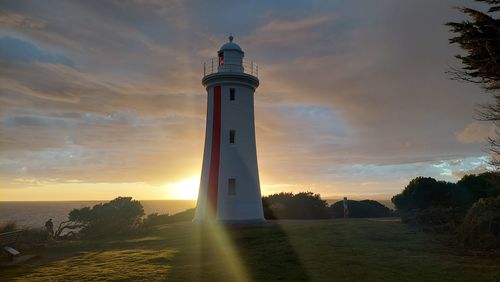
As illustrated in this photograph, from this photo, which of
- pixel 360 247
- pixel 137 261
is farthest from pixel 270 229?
pixel 137 261

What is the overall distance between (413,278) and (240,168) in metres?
15.2

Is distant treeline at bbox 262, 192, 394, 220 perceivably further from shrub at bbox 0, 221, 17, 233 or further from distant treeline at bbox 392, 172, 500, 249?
shrub at bbox 0, 221, 17, 233

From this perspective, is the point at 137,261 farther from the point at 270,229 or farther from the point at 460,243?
the point at 460,243

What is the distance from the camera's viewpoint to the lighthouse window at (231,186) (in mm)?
24516

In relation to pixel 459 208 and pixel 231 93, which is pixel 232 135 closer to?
pixel 231 93

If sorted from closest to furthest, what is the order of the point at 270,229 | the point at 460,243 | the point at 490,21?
the point at 490,21, the point at 460,243, the point at 270,229

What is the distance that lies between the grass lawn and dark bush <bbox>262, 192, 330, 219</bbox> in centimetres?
1201

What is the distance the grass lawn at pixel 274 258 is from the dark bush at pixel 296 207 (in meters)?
12.0

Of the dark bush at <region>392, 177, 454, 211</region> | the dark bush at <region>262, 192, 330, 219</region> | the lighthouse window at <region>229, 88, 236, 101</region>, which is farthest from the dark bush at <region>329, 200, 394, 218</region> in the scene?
the lighthouse window at <region>229, 88, 236, 101</region>

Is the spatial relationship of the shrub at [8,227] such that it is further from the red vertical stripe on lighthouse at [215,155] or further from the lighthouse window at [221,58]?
the lighthouse window at [221,58]

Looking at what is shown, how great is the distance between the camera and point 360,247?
15.4m

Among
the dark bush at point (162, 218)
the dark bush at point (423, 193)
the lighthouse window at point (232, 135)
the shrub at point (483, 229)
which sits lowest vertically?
the shrub at point (483, 229)

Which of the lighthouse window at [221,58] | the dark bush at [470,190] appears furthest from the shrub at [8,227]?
the dark bush at [470,190]

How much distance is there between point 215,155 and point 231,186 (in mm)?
2257
